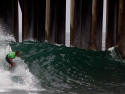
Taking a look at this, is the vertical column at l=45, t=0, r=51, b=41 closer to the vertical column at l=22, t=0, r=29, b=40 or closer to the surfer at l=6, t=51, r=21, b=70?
the vertical column at l=22, t=0, r=29, b=40

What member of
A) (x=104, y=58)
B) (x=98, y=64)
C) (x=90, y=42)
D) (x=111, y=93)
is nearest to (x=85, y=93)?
(x=111, y=93)

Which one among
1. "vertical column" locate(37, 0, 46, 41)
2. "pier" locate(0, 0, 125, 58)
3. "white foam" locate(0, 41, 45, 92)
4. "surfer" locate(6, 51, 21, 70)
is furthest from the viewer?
"vertical column" locate(37, 0, 46, 41)

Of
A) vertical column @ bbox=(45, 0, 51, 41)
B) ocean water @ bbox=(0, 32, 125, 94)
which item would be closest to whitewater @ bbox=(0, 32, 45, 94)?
ocean water @ bbox=(0, 32, 125, 94)

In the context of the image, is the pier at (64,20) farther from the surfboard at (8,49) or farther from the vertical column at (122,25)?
the surfboard at (8,49)

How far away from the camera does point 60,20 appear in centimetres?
1734

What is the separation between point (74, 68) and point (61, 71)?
67 centimetres

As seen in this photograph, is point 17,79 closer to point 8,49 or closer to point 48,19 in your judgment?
point 8,49

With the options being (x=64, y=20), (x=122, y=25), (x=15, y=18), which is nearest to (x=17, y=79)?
(x=122, y=25)

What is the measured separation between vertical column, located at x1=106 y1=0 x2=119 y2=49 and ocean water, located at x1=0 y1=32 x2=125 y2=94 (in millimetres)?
528

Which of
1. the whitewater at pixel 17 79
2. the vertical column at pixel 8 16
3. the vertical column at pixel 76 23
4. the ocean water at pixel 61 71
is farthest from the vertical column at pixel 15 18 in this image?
the whitewater at pixel 17 79

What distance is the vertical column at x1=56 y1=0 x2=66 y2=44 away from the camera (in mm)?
17188

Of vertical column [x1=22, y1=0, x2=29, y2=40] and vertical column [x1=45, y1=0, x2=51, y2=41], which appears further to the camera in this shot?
vertical column [x1=22, y1=0, x2=29, y2=40]

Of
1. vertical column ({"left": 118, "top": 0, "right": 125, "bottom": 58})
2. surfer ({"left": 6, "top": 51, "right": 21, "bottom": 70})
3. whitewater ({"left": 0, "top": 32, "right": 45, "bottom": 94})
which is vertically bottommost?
whitewater ({"left": 0, "top": 32, "right": 45, "bottom": 94})

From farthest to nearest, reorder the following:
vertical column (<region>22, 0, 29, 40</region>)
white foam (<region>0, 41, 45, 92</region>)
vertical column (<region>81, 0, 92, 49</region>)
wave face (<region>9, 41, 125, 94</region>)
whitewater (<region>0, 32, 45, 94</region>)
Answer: vertical column (<region>22, 0, 29, 40</region>), vertical column (<region>81, 0, 92, 49</region>), wave face (<region>9, 41, 125, 94</region>), white foam (<region>0, 41, 45, 92</region>), whitewater (<region>0, 32, 45, 94</region>)
